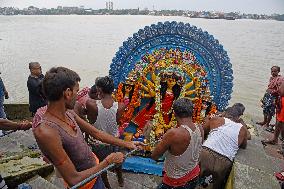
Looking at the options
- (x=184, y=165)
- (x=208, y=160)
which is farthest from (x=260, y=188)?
(x=184, y=165)

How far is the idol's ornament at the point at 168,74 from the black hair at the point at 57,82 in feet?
10.7

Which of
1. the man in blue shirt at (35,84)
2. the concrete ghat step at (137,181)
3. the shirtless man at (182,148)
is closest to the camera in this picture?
the shirtless man at (182,148)

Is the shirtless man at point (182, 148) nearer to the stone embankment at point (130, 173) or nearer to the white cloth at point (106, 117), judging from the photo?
the stone embankment at point (130, 173)

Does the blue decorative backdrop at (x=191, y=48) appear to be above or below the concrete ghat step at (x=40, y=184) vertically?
above

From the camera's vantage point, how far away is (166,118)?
5.69 m

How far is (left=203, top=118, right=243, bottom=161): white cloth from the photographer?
13.0ft

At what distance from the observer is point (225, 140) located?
3.96 metres

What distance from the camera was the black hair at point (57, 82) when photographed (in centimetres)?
214

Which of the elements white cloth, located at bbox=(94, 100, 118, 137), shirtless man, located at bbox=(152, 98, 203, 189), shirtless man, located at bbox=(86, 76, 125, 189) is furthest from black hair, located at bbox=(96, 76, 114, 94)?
shirtless man, located at bbox=(152, 98, 203, 189)

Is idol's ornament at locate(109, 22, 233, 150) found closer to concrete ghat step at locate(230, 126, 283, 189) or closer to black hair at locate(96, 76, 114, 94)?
concrete ghat step at locate(230, 126, 283, 189)

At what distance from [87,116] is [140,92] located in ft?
5.47

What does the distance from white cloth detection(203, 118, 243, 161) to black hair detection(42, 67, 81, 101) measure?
91.0 inches

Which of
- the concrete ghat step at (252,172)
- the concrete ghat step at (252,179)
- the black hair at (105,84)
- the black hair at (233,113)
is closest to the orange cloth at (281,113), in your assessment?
the concrete ghat step at (252,172)

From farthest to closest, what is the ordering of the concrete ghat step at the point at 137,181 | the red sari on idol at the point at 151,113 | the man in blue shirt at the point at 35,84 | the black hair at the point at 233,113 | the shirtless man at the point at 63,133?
the man in blue shirt at the point at 35,84
the red sari on idol at the point at 151,113
the concrete ghat step at the point at 137,181
the black hair at the point at 233,113
the shirtless man at the point at 63,133
